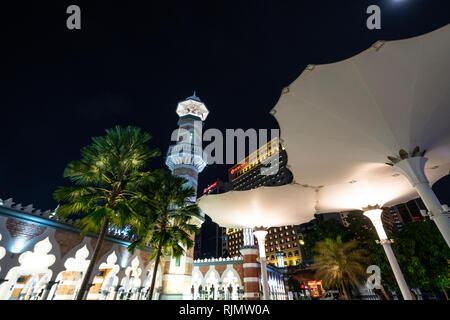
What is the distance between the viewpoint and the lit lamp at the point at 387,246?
9.16 meters

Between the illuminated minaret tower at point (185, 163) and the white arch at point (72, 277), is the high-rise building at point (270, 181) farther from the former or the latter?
the white arch at point (72, 277)

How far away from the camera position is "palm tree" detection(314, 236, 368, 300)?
1903 centimetres

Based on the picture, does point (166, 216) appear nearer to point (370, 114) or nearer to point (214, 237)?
point (370, 114)

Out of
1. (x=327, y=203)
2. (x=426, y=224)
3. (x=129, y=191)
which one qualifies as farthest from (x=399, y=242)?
(x=129, y=191)

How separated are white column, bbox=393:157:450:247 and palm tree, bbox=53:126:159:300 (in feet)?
35.0

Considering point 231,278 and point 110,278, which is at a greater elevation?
point 231,278

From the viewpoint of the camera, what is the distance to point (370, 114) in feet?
24.8

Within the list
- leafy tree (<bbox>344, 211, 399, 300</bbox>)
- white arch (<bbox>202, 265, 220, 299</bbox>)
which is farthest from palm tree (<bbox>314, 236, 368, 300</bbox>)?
white arch (<bbox>202, 265, 220, 299</bbox>)

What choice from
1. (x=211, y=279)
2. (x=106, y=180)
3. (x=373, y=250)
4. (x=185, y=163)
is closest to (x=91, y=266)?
(x=106, y=180)

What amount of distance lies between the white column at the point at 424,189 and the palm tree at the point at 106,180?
10.7 m

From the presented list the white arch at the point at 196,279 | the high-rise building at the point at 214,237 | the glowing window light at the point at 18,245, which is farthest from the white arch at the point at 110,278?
the high-rise building at the point at 214,237

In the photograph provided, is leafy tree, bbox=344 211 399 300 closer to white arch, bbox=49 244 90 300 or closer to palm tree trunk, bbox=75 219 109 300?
palm tree trunk, bbox=75 219 109 300

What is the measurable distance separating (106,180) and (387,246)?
1359 centimetres

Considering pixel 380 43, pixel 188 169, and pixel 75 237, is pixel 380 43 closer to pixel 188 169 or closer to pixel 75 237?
pixel 75 237
